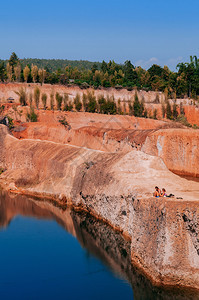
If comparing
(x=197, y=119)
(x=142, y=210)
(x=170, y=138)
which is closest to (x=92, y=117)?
(x=197, y=119)

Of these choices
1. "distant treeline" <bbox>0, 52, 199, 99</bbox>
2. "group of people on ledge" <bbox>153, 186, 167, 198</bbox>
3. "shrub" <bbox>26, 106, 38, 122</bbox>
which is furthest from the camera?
"distant treeline" <bbox>0, 52, 199, 99</bbox>

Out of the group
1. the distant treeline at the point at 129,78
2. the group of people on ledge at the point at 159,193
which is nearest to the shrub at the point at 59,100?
the distant treeline at the point at 129,78

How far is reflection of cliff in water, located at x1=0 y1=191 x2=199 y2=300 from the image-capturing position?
2264 centimetres

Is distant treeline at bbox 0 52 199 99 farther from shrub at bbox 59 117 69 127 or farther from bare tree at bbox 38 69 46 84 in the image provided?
shrub at bbox 59 117 69 127

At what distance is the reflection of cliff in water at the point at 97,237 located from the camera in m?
22.6

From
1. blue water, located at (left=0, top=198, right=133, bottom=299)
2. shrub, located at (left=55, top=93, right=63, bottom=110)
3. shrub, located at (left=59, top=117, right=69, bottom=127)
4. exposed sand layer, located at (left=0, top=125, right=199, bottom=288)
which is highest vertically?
shrub, located at (left=55, top=93, right=63, bottom=110)

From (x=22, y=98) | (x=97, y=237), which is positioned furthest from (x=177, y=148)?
(x=22, y=98)

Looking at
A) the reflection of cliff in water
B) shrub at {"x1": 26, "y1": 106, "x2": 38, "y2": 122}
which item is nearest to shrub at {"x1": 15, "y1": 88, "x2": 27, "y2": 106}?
shrub at {"x1": 26, "y1": 106, "x2": 38, "y2": 122}

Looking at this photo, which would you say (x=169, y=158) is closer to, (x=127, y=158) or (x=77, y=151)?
(x=77, y=151)

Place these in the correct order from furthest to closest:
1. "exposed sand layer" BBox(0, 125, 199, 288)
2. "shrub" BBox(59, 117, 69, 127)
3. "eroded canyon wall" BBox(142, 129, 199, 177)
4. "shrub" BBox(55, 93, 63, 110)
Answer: "shrub" BBox(55, 93, 63, 110) < "shrub" BBox(59, 117, 69, 127) < "eroded canyon wall" BBox(142, 129, 199, 177) < "exposed sand layer" BBox(0, 125, 199, 288)

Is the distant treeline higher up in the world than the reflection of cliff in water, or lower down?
higher up

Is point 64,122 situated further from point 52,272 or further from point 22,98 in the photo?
point 52,272

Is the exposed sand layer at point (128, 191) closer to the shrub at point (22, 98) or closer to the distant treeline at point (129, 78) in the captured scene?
the shrub at point (22, 98)

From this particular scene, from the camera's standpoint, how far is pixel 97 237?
31047 millimetres
